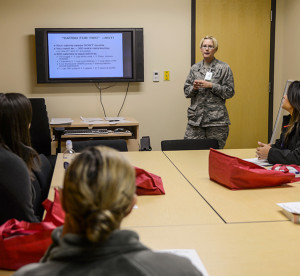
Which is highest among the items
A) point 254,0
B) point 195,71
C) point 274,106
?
point 254,0

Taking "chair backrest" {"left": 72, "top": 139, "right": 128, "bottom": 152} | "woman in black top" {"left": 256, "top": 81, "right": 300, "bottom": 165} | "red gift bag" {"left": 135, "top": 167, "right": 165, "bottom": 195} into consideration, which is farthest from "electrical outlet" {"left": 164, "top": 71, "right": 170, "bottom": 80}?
"red gift bag" {"left": 135, "top": 167, "right": 165, "bottom": 195}

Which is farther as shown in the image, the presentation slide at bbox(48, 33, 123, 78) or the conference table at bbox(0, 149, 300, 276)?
the presentation slide at bbox(48, 33, 123, 78)

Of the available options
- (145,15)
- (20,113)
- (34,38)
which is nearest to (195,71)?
(145,15)

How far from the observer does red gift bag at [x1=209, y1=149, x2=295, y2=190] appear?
2.17m

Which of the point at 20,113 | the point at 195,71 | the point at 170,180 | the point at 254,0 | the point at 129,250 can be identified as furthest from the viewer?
the point at 254,0

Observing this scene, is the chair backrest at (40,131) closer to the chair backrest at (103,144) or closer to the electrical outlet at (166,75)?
the chair backrest at (103,144)

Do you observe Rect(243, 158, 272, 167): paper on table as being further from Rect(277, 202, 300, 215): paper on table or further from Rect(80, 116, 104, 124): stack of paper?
Rect(80, 116, 104, 124): stack of paper

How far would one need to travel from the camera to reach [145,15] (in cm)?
512

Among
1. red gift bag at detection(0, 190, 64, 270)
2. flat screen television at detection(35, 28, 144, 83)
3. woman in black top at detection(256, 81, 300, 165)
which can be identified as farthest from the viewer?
flat screen television at detection(35, 28, 144, 83)

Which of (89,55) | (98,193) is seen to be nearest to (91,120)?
(89,55)

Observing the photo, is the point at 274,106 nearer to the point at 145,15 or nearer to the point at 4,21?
the point at 145,15

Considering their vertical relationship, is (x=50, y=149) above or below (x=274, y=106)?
below

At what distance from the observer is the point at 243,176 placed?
2.17 metres

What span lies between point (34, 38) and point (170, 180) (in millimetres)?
3298
